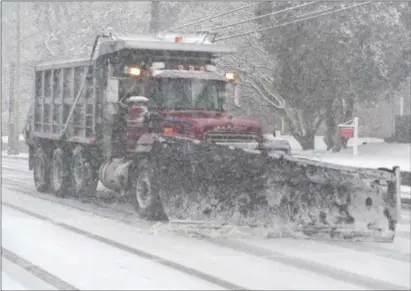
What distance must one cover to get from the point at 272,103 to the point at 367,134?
7.03 meters

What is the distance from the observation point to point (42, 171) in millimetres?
17797

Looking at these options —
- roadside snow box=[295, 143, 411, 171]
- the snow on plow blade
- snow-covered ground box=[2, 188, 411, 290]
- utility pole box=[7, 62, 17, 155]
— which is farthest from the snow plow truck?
utility pole box=[7, 62, 17, 155]

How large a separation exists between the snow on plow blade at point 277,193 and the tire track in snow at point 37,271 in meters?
3.08

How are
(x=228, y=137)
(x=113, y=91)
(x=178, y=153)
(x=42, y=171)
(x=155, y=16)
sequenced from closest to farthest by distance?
(x=178, y=153), (x=228, y=137), (x=113, y=91), (x=42, y=171), (x=155, y=16)

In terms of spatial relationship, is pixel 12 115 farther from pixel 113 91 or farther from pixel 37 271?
pixel 37 271

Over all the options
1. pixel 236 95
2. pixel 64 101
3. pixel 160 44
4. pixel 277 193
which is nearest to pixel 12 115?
pixel 64 101

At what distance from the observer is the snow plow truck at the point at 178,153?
35.2 ft

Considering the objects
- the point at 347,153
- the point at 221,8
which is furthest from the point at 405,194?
the point at 221,8

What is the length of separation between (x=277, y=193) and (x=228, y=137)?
2095 millimetres

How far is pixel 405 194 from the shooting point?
18.4 m

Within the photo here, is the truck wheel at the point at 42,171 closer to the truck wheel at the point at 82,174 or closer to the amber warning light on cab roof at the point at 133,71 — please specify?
the truck wheel at the point at 82,174

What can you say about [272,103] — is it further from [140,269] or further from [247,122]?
[140,269]

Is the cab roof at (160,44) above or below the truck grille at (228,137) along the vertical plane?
above

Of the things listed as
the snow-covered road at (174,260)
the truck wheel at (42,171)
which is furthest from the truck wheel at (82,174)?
the snow-covered road at (174,260)
